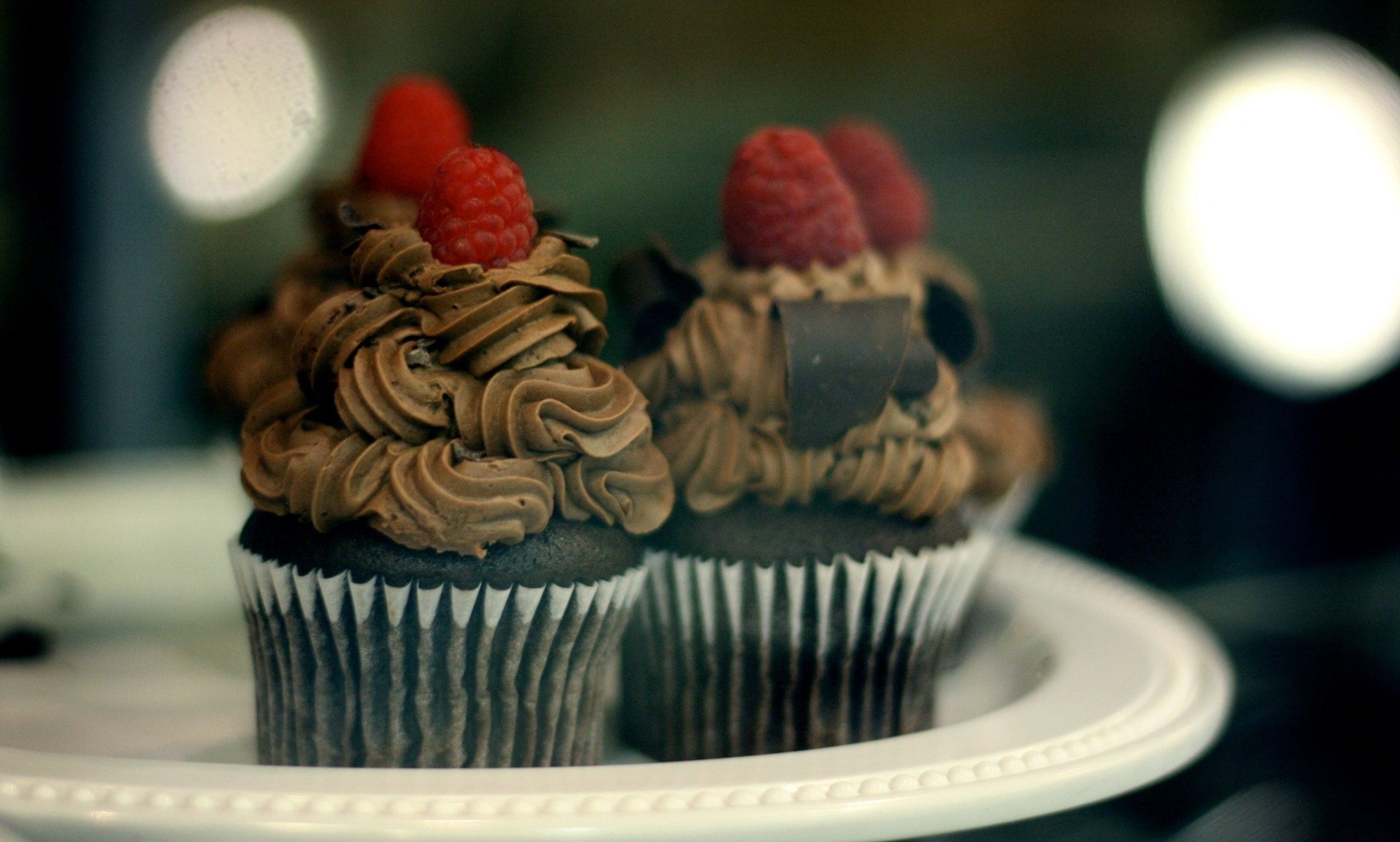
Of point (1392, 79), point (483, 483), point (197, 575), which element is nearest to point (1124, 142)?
point (1392, 79)

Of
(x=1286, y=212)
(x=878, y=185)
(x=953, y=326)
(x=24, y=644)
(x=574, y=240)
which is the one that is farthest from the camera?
(x=1286, y=212)

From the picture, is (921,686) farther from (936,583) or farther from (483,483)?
(483,483)

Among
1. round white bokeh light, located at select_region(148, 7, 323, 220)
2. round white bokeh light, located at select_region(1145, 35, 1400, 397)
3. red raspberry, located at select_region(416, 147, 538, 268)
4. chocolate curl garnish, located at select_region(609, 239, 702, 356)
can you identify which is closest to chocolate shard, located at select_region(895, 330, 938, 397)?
chocolate curl garnish, located at select_region(609, 239, 702, 356)

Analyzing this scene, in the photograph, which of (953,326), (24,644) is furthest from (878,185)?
(24,644)

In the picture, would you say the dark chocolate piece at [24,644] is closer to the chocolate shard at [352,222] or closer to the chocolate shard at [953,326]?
the chocolate shard at [352,222]

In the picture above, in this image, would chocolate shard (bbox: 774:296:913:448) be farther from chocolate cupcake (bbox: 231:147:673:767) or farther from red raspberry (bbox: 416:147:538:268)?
red raspberry (bbox: 416:147:538:268)

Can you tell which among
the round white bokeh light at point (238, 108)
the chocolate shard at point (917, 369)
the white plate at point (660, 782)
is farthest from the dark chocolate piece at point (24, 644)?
the chocolate shard at point (917, 369)

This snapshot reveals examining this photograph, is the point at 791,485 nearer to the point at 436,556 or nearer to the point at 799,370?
the point at 799,370
